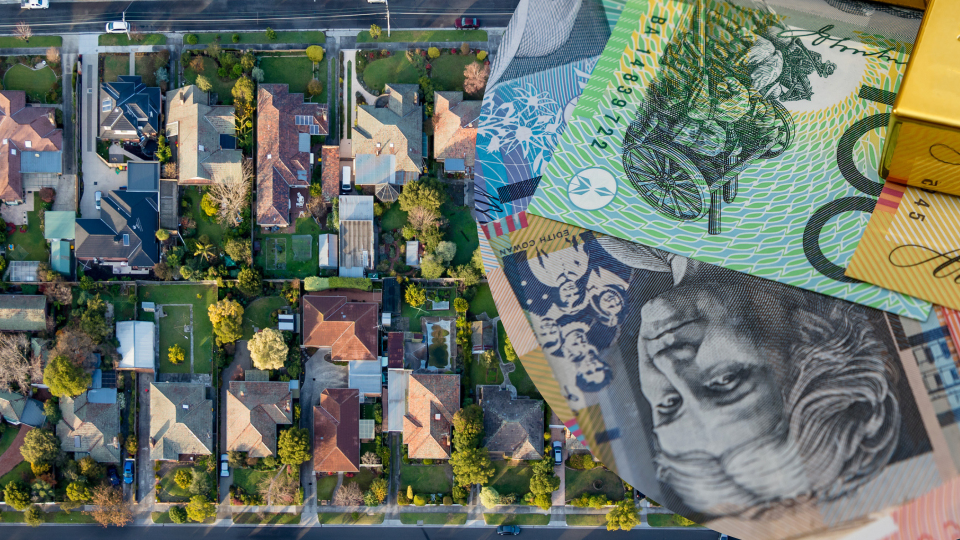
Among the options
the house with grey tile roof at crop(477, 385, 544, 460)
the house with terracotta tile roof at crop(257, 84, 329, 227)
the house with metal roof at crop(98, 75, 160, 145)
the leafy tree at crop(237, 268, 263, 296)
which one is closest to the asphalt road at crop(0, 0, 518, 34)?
the house with metal roof at crop(98, 75, 160, 145)

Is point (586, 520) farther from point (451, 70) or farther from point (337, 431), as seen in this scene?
point (451, 70)

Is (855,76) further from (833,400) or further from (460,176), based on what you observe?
(460,176)

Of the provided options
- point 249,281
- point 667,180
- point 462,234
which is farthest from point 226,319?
point 667,180

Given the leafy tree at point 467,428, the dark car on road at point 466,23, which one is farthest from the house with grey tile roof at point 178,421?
the dark car on road at point 466,23

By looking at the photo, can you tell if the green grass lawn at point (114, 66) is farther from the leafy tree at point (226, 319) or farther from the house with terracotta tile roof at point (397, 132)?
the leafy tree at point (226, 319)

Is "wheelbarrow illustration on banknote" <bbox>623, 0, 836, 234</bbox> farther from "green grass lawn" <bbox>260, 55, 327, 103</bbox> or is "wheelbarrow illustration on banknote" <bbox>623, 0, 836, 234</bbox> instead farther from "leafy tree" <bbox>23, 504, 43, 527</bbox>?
"leafy tree" <bbox>23, 504, 43, 527</bbox>

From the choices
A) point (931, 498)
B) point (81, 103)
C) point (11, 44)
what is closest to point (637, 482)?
point (931, 498)
